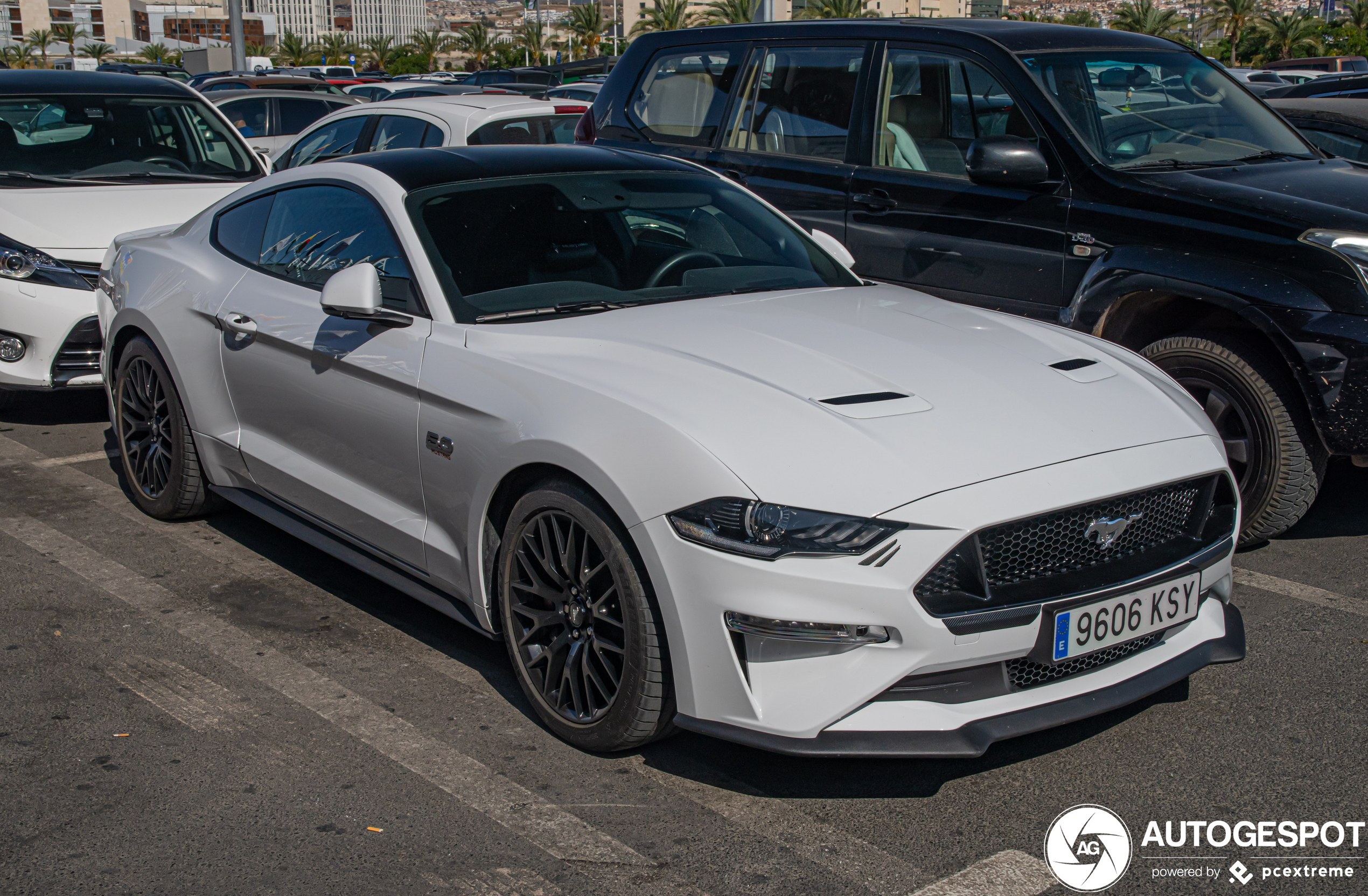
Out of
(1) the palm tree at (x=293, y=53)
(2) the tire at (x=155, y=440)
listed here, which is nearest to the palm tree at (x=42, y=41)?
(1) the palm tree at (x=293, y=53)

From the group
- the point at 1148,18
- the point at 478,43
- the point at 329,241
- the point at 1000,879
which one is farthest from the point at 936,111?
the point at 478,43

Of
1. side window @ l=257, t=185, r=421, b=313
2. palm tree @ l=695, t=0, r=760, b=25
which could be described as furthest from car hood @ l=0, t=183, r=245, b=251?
palm tree @ l=695, t=0, r=760, b=25

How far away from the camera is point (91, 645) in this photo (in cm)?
412

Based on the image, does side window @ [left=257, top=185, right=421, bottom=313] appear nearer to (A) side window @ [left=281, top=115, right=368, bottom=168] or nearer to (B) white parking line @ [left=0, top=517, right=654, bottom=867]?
(B) white parking line @ [left=0, top=517, right=654, bottom=867]

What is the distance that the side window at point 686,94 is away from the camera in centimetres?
684

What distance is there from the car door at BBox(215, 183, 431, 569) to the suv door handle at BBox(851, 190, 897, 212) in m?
2.49

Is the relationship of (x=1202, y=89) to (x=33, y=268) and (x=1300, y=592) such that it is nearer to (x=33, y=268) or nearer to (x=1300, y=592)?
(x=1300, y=592)

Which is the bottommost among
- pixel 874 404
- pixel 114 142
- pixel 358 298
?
pixel 874 404

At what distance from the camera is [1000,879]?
9.36 ft

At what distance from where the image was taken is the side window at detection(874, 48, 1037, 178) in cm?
570

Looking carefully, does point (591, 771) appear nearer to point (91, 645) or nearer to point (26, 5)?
point (91, 645)

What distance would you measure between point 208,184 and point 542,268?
444cm

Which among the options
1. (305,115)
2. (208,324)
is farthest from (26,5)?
(208,324)

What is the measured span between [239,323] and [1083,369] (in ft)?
9.38
